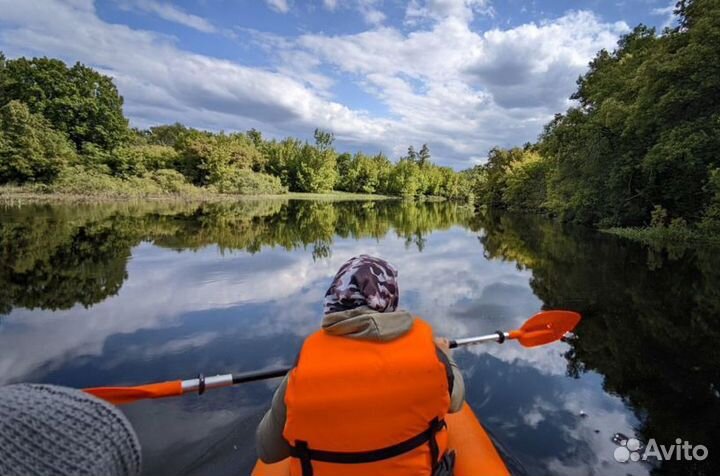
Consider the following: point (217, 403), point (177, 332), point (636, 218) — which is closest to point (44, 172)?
point (177, 332)

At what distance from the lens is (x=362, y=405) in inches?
61.5

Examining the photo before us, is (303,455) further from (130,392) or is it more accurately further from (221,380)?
(130,392)

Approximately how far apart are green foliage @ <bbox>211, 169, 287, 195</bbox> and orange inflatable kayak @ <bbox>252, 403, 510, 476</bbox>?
4206 cm

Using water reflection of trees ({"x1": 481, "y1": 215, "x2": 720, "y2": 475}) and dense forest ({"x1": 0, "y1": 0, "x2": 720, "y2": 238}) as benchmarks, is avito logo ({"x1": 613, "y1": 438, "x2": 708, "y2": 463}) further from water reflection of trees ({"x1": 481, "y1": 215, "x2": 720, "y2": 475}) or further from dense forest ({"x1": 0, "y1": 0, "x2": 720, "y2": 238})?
dense forest ({"x1": 0, "y1": 0, "x2": 720, "y2": 238})

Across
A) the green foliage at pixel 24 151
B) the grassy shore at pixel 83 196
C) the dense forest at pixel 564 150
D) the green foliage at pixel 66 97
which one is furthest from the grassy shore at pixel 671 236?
the green foliage at pixel 66 97

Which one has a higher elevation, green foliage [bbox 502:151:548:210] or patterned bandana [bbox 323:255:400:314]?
green foliage [bbox 502:151:548:210]

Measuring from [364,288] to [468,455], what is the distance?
4.78 feet

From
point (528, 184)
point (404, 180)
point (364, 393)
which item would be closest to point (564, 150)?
point (528, 184)

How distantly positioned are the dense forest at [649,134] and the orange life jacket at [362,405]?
1534 centimetres

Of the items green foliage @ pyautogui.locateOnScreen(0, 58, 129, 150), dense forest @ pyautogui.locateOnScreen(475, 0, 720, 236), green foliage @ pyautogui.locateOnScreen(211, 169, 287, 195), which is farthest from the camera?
green foliage @ pyautogui.locateOnScreen(211, 169, 287, 195)

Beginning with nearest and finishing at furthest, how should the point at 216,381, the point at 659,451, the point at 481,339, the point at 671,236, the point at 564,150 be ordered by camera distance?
the point at 216,381 < the point at 659,451 < the point at 481,339 < the point at 671,236 < the point at 564,150

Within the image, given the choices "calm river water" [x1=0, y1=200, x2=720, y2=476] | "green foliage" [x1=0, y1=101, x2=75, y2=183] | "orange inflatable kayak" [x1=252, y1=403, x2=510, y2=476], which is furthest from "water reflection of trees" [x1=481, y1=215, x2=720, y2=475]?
"green foliage" [x1=0, y1=101, x2=75, y2=183]

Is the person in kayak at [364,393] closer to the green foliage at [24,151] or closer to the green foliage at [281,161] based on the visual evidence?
the green foliage at [24,151]

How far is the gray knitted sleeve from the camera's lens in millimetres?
741
